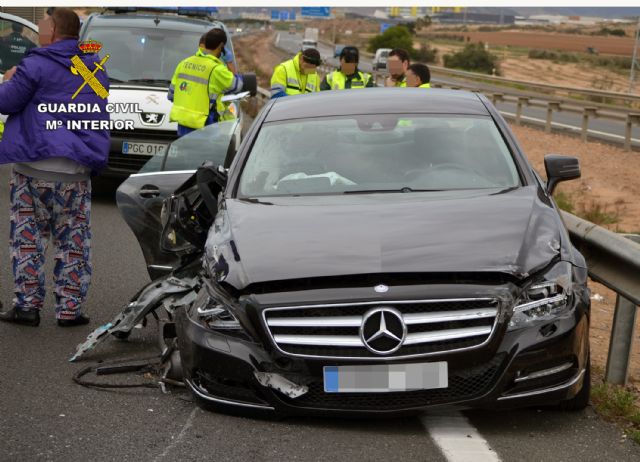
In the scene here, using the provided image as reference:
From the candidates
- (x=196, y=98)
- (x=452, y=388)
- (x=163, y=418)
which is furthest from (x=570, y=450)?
(x=196, y=98)

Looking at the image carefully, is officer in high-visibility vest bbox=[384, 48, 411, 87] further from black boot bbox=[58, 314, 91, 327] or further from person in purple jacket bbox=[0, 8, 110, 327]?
black boot bbox=[58, 314, 91, 327]

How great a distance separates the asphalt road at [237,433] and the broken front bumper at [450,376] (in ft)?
0.47

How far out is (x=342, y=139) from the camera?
664 centimetres

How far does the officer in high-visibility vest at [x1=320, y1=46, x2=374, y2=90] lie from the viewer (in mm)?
13145

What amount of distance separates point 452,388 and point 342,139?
206cm

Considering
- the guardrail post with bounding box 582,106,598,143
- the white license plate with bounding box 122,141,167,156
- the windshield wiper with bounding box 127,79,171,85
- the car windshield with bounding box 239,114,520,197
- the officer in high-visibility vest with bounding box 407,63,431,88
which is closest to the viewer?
the car windshield with bounding box 239,114,520,197

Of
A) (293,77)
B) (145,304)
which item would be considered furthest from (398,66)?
(145,304)

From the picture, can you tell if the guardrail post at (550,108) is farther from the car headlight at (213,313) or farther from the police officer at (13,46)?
the car headlight at (213,313)

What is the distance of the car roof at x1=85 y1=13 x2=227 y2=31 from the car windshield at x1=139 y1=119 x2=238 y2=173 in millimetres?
6392

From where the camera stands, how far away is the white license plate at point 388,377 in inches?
193

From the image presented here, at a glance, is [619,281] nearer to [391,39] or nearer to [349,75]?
[349,75]

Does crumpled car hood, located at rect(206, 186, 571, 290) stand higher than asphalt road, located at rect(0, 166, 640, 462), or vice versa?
crumpled car hood, located at rect(206, 186, 571, 290)

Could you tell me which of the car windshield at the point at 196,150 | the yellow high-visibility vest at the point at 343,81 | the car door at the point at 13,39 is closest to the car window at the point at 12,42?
the car door at the point at 13,39

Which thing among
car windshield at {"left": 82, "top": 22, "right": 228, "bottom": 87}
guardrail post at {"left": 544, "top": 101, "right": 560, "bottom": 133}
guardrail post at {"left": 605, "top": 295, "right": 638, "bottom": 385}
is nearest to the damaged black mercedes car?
guardrail post at {"left": 605, "top": 295, "right": 638, "bottom": 385}
